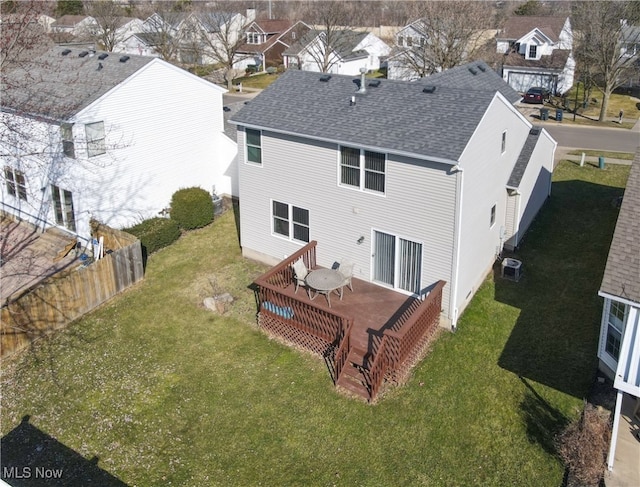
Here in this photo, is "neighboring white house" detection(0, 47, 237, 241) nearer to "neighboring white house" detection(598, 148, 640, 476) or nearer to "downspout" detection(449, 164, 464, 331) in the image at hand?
"downspout" detection(449, 164, 464, 331)

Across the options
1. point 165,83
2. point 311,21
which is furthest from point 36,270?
point 311,21

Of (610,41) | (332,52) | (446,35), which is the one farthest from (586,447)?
(332,52)

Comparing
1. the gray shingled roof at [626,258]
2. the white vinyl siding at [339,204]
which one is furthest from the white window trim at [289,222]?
the gray shingled roof at [626,258]

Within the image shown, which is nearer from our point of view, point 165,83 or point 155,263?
point 155,263

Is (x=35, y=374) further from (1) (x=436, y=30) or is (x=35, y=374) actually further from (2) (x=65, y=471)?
(1) (x=436, y=30)

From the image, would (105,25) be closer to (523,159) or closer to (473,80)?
(473,80)

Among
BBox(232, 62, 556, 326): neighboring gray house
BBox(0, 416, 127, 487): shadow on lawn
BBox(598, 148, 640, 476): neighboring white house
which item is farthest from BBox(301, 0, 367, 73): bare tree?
BBox(0, 416, 127, 487): shadow on lawn
